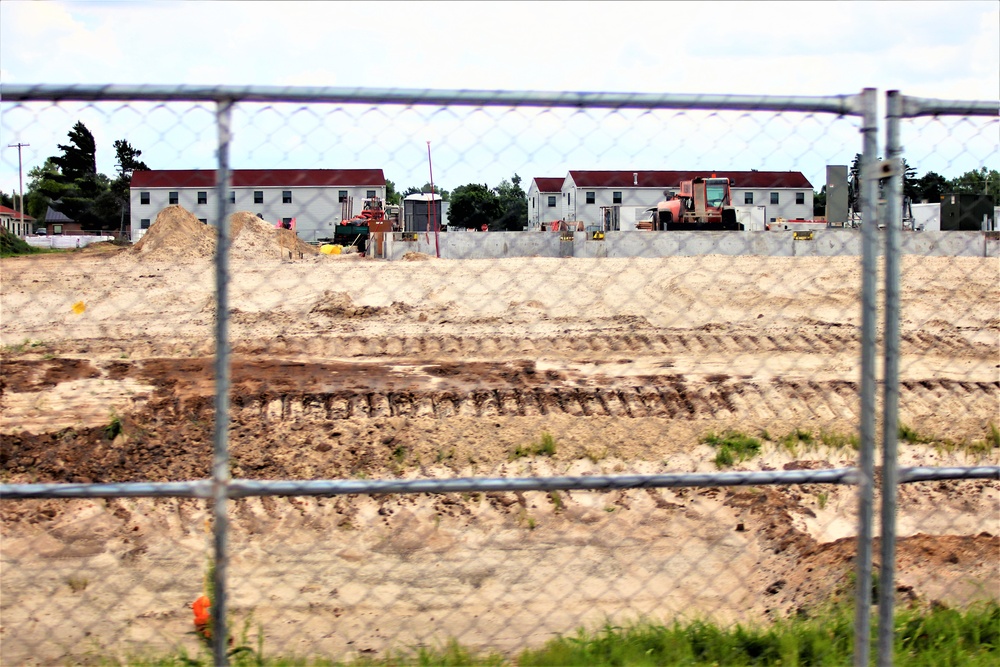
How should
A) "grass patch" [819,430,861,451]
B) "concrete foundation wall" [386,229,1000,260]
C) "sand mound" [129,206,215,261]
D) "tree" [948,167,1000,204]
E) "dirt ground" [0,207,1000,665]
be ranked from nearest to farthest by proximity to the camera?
"tree" [948,167,1000,204]
"dirt ground" [0,207,1000,665]
"concrete foundation wall" [386,229,1000,260]
"grass patch" [819,430,861,451]
"sand mound" [129,206,215,261]

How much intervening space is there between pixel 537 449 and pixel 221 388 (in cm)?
592

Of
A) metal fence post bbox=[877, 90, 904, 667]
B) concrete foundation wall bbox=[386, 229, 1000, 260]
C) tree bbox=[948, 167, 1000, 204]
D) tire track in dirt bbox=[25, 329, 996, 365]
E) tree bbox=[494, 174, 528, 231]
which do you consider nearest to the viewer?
metal fence post bbox=[877, 90, 904, 667]

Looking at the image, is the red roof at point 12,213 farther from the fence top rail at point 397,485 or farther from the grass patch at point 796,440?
the grass patch at point 796,440

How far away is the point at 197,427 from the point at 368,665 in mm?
5934

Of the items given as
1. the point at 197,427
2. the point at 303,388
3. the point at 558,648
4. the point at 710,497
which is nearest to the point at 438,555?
the point at 710,497

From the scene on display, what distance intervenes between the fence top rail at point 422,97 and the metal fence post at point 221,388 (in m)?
0.11

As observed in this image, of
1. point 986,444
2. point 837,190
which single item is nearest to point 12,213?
→ point 837,190

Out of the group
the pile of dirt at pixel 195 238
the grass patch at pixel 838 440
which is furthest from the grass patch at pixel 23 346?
the grass patch at pixel 838 440

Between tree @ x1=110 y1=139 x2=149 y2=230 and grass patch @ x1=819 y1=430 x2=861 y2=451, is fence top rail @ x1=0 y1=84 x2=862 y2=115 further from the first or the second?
grass patch @ x1=819 y1=430 x2=861 y2=451

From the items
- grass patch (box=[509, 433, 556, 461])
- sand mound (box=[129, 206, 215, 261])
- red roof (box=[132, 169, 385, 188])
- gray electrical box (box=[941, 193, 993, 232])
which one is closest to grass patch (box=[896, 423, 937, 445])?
grass patch (box=[509, 433, 556, 461])

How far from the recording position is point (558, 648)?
3.83 m

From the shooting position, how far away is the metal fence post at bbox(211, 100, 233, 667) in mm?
2760

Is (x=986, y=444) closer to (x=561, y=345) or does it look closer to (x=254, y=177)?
(x=561, y=345)

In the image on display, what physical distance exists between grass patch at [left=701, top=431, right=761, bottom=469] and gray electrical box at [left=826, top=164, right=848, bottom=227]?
219 inches
